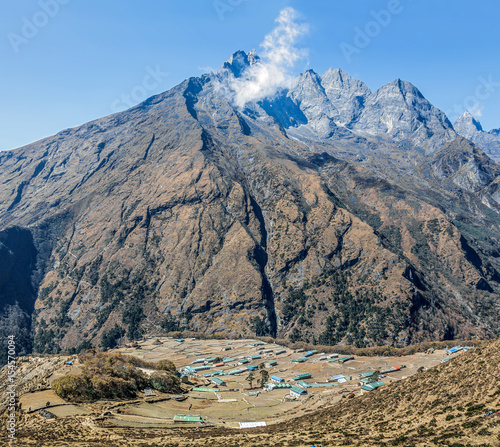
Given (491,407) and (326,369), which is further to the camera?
(326,369)

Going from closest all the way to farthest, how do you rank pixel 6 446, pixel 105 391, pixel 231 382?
pixel 6 446 → pixel 105 391 → pixel 231 382

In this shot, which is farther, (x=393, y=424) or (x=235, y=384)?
(x=235, y=384)

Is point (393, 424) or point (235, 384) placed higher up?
point (393, 424)

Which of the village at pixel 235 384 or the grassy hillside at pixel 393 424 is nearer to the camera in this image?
the grassy hillside at pixel 393 424

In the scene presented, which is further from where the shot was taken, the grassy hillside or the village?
the village

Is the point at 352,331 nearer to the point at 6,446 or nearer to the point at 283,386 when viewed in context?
the point at 283,386

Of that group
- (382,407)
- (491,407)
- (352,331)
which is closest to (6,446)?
(382,407)

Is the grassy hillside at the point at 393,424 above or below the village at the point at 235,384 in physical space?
above

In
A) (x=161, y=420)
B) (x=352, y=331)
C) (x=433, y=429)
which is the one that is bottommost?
(x=352, y=331)

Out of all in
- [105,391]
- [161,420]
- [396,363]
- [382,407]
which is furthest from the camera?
[396,363]

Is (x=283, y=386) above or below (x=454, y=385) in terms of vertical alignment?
below

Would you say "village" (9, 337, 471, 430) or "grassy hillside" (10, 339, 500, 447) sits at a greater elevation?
"grassy hillside" (10, 339, 500, 447)
